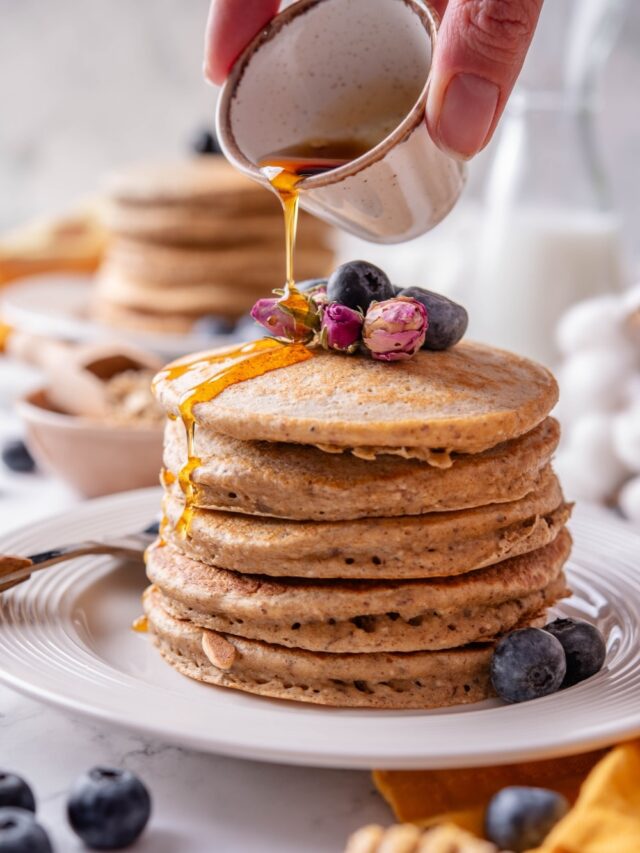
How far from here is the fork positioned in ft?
6.59

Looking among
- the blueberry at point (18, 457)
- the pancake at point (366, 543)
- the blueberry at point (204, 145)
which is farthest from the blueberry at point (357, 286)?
the blueberry at point (204, 145)

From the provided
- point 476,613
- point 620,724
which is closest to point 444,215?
point 476,613

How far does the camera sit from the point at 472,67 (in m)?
1.75

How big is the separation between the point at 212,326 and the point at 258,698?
2439 millimetres

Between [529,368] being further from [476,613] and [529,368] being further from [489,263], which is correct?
[489,263]

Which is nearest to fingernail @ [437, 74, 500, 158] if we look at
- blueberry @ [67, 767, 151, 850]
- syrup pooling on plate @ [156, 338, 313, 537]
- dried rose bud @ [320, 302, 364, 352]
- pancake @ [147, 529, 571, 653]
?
dried rose bud @ [320, 302, 364, 352]

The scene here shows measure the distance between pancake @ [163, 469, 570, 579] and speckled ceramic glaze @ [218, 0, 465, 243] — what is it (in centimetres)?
55

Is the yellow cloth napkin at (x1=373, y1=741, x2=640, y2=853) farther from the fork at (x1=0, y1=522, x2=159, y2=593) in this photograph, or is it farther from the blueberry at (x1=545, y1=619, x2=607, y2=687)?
the fork at (x1=0, y1=522, x2=159, y2=593)

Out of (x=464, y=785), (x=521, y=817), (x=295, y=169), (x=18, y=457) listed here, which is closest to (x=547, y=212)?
(x=18, y=457)

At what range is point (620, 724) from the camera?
152cm

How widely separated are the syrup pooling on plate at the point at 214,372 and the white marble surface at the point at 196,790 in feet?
1.18

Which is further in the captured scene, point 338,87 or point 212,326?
point 212,326

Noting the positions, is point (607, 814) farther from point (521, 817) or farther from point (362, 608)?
point (362, 608)

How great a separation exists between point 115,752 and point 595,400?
181 centimetres
